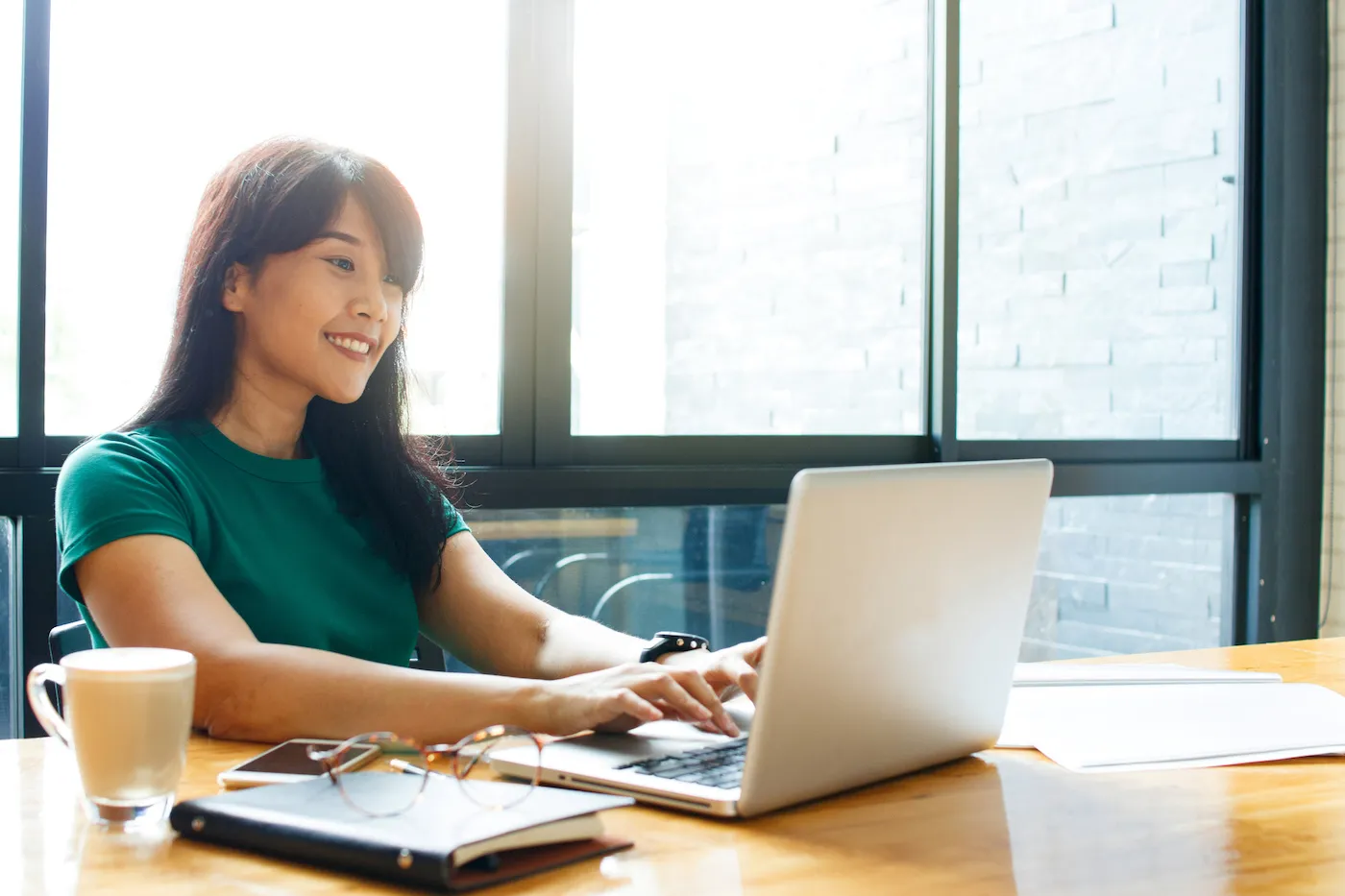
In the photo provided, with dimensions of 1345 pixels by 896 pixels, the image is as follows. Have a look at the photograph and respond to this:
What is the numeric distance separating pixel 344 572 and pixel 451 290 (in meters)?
0.93

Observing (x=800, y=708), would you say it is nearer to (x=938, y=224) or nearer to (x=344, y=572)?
(x=344, y=572)

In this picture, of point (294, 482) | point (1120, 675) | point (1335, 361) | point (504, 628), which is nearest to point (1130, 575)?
point (1335, 361)

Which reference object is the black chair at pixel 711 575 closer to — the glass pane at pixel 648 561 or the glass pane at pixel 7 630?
the glass pane at pixel 648 561

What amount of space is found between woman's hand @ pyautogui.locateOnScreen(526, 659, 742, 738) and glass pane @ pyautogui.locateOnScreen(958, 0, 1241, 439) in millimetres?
2029

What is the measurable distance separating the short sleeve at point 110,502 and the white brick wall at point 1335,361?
295cm

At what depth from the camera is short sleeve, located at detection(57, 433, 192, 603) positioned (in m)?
1.30

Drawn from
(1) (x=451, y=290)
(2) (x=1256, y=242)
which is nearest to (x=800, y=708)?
(1) (x=451, y=290)

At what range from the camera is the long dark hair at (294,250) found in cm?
156

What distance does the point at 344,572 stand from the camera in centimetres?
161

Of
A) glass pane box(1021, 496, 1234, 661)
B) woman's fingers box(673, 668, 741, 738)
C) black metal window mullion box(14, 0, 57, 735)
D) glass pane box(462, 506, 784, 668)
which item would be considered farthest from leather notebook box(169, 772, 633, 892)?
glass pane box(1021, 496, 1234, 661)

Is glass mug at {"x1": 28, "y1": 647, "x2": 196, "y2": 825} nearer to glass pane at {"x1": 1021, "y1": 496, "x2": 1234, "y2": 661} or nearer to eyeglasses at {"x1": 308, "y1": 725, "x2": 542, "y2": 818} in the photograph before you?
eyeglasses at {"x1": 308, "y1": 725, "x2": 542, "y2": 818}

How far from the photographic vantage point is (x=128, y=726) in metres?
0.83

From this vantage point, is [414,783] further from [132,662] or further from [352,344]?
[352,344]

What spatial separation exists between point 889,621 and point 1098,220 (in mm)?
2529
